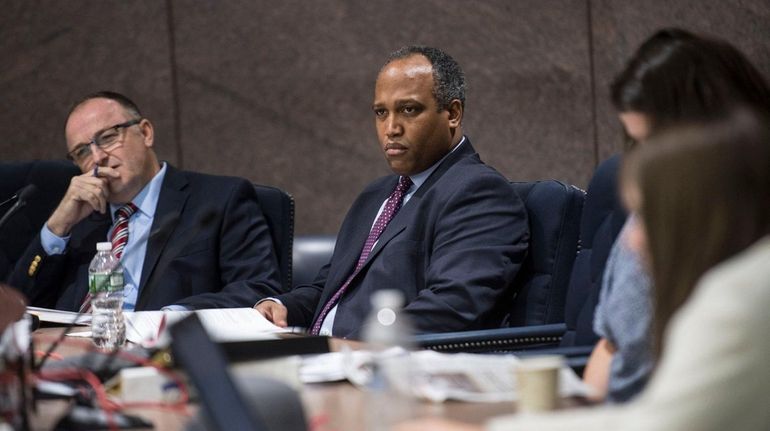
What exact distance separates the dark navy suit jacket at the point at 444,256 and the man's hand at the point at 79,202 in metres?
0.79

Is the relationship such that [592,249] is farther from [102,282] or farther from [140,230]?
[140,230]

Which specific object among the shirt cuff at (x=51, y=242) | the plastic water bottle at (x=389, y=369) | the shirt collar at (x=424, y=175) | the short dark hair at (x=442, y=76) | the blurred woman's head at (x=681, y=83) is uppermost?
the blurred woman's head at (x=681, y=83)

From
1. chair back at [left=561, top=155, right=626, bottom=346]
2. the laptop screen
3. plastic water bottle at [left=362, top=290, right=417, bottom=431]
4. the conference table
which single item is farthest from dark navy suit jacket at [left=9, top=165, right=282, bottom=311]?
the laptop screen

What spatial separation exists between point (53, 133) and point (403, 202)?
2021 mm

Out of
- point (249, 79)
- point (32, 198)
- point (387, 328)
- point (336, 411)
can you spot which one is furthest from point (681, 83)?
point (249, 79)

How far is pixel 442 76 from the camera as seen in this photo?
122 inches

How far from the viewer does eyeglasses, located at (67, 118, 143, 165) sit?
3578 mm

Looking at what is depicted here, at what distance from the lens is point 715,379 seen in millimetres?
1010

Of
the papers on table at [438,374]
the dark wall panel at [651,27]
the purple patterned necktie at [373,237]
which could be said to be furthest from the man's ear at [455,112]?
the papers on table at [438,374]

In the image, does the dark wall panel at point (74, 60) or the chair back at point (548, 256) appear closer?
the chair back at point (548, 256)

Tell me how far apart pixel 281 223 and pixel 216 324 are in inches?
41.2

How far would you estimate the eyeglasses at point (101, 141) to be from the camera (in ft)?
11.7

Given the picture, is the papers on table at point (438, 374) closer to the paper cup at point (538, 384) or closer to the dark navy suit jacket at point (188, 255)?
the paper cup at point (538, 384)

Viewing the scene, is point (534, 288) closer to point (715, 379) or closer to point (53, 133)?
point (715, 379)
